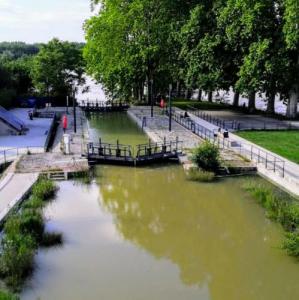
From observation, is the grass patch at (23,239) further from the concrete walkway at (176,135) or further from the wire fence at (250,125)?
the wire fence at (250,125)

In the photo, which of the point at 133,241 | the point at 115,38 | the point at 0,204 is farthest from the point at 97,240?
the point at 115,38

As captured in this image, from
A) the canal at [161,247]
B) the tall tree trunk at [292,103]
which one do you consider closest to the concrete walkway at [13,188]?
the canal at [161,247]

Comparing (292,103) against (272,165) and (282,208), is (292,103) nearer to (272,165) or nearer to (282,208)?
(272,165)

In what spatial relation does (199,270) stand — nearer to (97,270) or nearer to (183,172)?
(97,270)

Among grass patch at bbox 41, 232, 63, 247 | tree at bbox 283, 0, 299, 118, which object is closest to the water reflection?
grass patch at bbox 41, 232, 63, 247

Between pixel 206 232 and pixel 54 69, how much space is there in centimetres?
4893

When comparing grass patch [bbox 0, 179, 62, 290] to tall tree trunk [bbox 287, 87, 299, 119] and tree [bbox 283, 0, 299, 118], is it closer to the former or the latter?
tree [bbox 283, 0, 299, 118]

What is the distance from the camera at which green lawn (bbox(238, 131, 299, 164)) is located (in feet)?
93.2

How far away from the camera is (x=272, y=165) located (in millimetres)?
25656

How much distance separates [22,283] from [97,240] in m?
3.71

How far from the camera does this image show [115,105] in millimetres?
60406

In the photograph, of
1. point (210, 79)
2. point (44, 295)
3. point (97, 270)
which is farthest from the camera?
point (210, 79)

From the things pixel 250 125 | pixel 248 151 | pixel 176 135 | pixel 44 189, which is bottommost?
pixel 44 189

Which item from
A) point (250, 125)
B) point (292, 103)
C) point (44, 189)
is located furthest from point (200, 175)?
point (292, 103)
